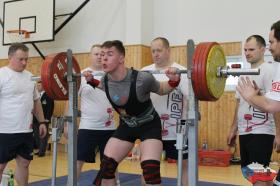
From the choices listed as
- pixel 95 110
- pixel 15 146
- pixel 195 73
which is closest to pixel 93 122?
pixel 95 110

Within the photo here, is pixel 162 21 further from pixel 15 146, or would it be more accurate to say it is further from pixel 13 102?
pixel 15 146

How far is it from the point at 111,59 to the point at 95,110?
99cm

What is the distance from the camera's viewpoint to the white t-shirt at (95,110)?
12.6 ft

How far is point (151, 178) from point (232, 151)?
176 inches

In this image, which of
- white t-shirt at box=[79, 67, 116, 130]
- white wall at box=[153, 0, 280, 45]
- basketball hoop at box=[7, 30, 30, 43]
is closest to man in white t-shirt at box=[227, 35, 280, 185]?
white t-shirt at box=[79, 67, 116, 130]

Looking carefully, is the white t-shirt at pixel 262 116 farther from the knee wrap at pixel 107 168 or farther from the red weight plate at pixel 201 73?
the knee wrap at pixel 107 168

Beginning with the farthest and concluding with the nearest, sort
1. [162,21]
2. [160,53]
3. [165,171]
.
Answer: [162,21], [165,171], [160,53]

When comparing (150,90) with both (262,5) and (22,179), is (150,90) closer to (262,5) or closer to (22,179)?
(22,179)

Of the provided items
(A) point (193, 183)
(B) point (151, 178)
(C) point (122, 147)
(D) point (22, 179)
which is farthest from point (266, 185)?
(D) point (22, 179)

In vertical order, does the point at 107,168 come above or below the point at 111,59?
below

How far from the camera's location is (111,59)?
Answer: 2.97 meters

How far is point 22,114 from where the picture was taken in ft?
11.7

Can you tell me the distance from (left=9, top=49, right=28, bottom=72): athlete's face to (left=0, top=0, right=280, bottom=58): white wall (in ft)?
14.1

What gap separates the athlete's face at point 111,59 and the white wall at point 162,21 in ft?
14.7
